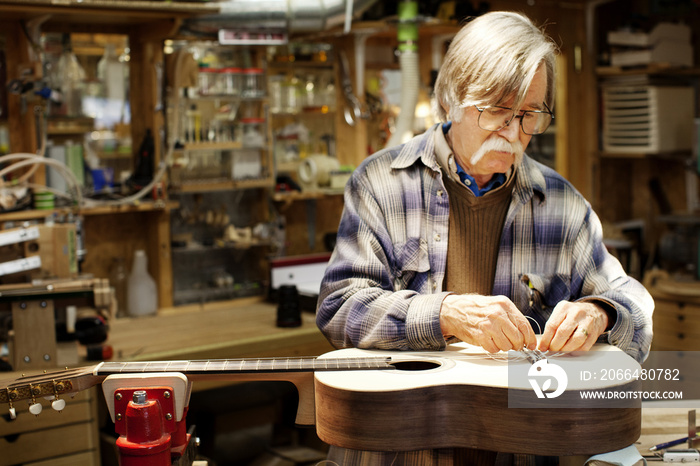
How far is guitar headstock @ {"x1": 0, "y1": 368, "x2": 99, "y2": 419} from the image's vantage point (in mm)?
1452

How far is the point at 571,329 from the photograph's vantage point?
168 centimetres

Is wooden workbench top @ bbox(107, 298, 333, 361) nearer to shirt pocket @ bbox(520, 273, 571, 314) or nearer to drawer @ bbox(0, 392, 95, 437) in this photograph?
drawer @ bbox(0, 392, 95, 437)

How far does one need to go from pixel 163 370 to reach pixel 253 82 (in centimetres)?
273

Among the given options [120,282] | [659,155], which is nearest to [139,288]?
[120,282]

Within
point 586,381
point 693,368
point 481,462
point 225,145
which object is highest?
point 225,145

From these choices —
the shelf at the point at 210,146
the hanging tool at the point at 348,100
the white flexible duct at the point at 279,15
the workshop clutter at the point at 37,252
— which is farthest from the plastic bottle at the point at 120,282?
the hanging tool at the point at 348,100

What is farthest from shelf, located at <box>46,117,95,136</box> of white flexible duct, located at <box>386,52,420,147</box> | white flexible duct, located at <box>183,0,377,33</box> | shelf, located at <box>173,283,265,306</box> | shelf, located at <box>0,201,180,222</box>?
white flexible duct, located at <box>386,52,420,147</box>

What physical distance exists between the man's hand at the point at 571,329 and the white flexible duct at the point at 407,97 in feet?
8.21

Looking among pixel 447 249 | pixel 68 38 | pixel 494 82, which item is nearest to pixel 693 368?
pixel 447 249

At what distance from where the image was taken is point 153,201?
3.79m

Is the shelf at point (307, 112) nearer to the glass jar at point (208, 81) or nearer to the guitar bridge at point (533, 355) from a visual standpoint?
the glass jar at point (208, 81)

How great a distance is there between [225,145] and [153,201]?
1.51ft

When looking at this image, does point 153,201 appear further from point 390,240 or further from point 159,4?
point 390,240

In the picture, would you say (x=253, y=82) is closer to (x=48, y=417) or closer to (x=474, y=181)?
(x=48, y=417)
